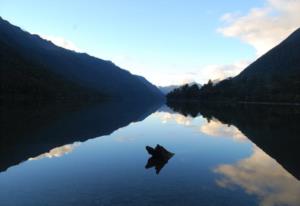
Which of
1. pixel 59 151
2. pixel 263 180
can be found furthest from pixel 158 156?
pixel 59 151

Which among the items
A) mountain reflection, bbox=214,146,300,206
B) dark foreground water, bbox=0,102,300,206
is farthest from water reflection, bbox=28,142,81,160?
mountain reflection, bbox=214,146,300,206

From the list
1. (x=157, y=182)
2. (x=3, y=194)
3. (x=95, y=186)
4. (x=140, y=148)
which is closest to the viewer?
(x=3, y=194)

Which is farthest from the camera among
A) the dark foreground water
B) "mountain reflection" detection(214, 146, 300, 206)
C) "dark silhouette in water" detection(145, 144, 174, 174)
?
"dark silhouette in water" detection(145, 144, 174, 174)

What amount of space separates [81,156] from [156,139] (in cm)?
2392

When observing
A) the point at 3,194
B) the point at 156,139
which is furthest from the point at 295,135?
the point at 3,194

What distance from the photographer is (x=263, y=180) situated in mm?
36500

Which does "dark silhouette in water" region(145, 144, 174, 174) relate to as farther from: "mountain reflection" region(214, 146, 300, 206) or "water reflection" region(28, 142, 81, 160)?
"water reflection" region(28, 142, 81, 160)

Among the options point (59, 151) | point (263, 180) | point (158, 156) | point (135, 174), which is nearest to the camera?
point (263, 180)

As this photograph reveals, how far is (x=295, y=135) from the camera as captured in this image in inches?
2854

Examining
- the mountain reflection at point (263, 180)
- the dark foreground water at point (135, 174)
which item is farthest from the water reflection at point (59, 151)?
the mountain reflection at point (263, 180)

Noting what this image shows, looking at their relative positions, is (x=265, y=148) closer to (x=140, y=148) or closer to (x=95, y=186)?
(x=140, y=148)

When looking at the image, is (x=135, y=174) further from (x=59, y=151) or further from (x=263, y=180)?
(x=59, y=151)

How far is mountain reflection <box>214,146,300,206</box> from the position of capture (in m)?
30.0

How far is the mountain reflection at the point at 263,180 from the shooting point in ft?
98.6
